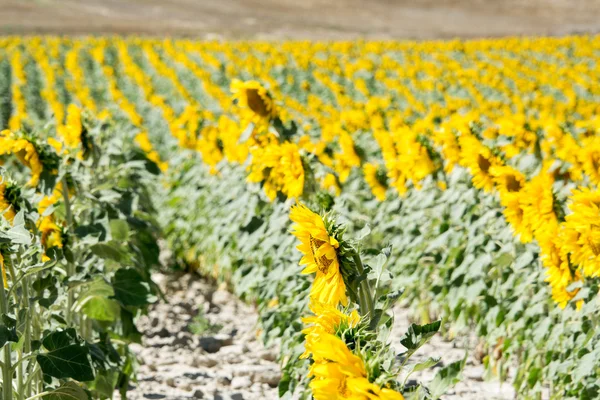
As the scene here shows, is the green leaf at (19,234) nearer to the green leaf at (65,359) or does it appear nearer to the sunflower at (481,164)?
the green leaf at (65,359)

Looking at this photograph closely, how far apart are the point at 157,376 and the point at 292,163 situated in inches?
54.3

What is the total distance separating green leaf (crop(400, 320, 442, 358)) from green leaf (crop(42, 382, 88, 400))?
932 mm

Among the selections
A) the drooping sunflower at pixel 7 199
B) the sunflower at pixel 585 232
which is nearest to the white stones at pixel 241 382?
the drooping sunflower at pixel 7 199

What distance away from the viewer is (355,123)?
21.1 feet

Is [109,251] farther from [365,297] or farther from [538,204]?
[538,204]

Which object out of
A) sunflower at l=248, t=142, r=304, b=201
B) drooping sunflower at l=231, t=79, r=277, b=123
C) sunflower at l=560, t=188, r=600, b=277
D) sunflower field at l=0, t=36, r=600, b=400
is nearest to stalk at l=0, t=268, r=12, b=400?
sunflower field at l=0, t=36, r=600, b=400

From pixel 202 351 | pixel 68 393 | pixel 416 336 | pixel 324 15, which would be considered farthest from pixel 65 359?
pixel 324 15

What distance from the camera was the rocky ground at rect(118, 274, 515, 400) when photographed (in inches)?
132

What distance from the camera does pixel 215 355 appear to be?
159 inches

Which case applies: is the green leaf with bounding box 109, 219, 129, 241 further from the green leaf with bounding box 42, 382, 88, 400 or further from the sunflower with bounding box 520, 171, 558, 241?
the sunflower with bounding box 520, 171, 558, 241

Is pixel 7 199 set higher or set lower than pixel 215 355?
higher

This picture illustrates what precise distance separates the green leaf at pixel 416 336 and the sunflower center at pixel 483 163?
5.88 ft

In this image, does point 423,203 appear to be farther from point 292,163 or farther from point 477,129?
point 292,163

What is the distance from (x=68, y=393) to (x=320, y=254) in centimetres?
81
